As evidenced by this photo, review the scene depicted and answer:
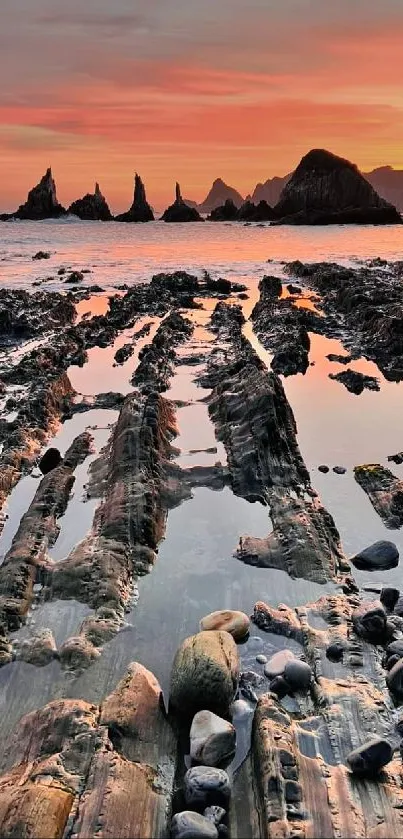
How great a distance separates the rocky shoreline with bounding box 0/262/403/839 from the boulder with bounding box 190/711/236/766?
1cm

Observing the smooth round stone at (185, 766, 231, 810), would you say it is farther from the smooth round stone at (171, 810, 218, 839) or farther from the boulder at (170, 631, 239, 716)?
the boulder at (170, 631, 239, 716)

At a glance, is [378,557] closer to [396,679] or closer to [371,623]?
[371,623]

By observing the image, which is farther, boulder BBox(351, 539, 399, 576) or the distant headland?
the distant headland

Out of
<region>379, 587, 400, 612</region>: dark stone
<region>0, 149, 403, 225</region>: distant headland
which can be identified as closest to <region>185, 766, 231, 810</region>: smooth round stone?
<region>379, 587, 400, 612</region>: dark stone

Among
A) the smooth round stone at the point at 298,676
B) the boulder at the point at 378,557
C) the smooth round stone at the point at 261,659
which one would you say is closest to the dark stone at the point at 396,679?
the smooth round stone at the point at 298,676

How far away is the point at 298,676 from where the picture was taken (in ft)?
16.1

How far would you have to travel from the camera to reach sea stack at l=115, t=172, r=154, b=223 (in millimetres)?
165000

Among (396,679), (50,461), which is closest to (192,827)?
(396,679)

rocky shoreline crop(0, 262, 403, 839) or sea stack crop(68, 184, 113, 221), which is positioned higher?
sea stack crop(68, 184, 113, 221)

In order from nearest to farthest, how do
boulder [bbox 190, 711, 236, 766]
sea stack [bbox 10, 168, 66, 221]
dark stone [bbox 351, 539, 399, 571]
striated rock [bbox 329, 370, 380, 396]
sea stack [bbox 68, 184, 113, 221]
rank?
1. boulder [bbox 190, 711, 236, 766]
2. dark stone [bbox 351, 539, 399, 571]
3. striated rock [bbox 329, 370, 380, 396]
4. sea stack [bbox 10, 168, 66, 221]
5. sea stack [bbox 68, 184, 113, 221]

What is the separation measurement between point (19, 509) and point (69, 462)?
1289 mm

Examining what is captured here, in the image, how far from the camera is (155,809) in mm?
3812

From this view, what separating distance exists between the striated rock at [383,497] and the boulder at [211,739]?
2893mm

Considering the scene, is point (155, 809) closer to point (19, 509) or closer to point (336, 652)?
point (336, 652)
